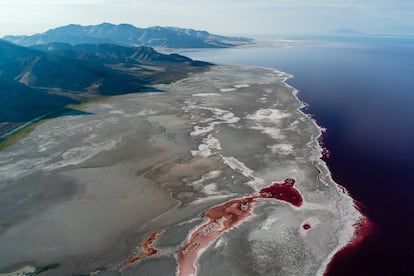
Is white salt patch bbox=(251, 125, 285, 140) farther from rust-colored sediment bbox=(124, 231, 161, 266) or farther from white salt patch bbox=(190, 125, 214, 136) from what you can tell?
rust-colored sediment bbox=(124, 231, 161, 266)

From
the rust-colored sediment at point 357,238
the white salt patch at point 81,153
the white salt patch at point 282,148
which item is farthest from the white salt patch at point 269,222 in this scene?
the white salt patch at point 81,153

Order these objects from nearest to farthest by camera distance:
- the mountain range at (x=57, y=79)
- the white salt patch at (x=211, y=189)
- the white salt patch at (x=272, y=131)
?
the white salt patch at (x=211, y=189) → the white salt patch at (x=272, y=131) → the mountain range at (x=57, y=79)

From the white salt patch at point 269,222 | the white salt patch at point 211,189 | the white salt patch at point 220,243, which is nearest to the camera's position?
the white salt patch at point 220,243

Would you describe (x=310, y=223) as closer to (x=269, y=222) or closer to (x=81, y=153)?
(x=269, y=222)

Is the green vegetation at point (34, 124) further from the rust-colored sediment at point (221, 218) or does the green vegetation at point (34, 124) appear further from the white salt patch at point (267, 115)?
the white salt patch at point (267, 115)

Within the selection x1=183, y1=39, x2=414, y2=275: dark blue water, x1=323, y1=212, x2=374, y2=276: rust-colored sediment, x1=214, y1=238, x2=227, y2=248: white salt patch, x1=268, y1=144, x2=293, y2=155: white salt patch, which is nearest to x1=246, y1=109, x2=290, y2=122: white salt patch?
x1=183, y1=39, x2=414, y2=275: dark blue water

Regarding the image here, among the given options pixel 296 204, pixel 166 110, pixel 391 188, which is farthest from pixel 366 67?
pixel 296 204
